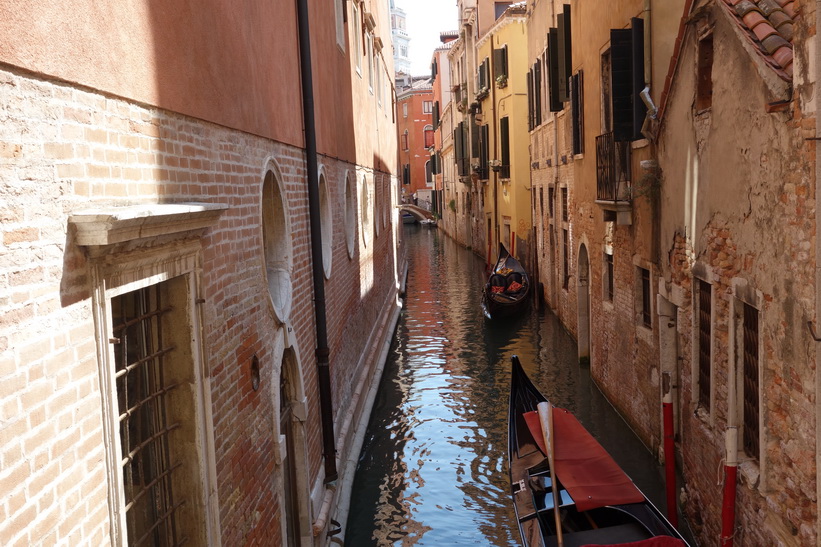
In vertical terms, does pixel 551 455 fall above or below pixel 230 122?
below

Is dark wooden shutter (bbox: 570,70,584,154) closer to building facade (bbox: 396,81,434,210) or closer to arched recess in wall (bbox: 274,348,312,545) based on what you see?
arched recess in wall (bbox: 274,348,312,545)

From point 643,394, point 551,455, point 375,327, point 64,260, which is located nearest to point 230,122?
point 64,260

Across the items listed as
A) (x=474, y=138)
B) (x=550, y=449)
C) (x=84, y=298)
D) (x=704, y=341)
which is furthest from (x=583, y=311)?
(x=474, y=138)

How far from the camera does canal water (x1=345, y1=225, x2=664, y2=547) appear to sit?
7.92 m

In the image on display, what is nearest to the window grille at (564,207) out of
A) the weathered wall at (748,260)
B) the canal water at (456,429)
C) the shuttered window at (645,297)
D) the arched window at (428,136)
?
the canal water at (456,429)

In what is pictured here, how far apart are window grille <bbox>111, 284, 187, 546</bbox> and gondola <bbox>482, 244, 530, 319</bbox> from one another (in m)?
14.2

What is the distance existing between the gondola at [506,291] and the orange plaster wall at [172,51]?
11.7 metres

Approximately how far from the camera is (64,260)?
93.0 inches

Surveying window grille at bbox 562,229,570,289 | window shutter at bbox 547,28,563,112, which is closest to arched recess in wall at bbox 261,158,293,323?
window shutter at bbox 547,28,563,112

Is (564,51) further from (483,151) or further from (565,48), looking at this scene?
(483,151)

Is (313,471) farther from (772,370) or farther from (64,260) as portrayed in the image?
(64,260)

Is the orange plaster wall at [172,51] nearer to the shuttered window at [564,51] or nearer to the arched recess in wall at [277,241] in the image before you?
the arched recess in wall at [277,241]

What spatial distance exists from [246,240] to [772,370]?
128 inches

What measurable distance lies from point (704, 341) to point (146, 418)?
4.98 m
